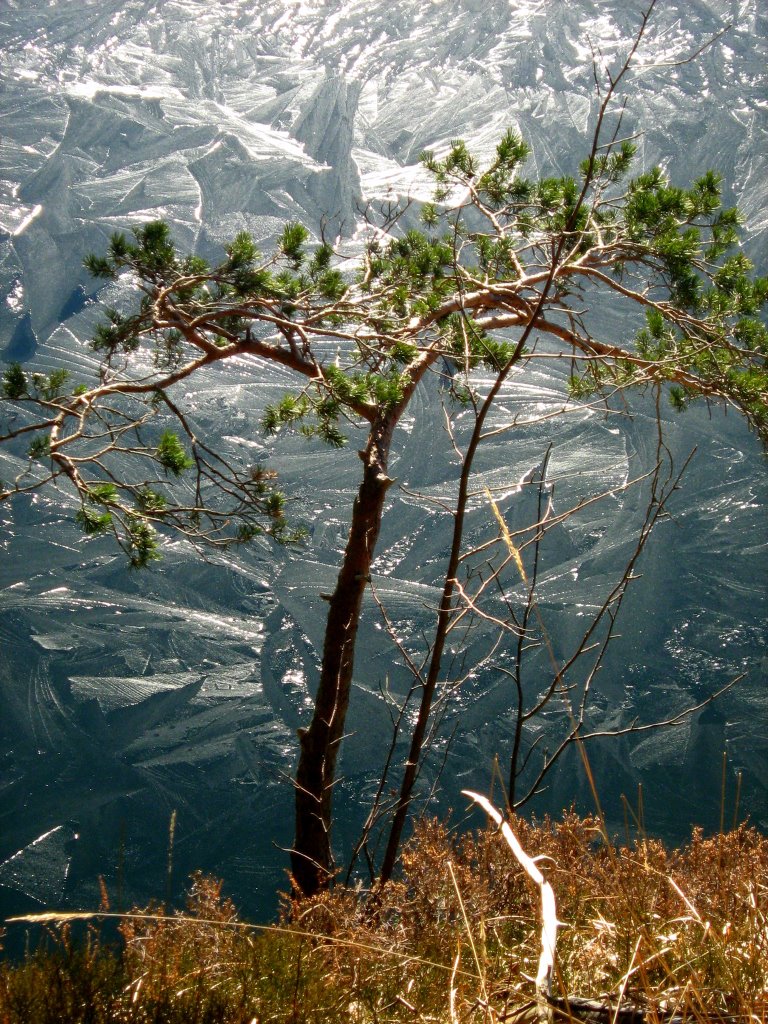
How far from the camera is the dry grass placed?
0.97 meters

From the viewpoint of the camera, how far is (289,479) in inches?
189

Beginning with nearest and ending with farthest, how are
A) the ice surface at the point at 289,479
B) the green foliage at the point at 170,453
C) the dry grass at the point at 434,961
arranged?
1. the dry grass at the point at 434,961
2. the green foliage at the point at 170,453
3. the ice surface at the point at 289,479

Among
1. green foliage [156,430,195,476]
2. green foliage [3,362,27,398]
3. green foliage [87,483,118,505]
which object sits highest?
green foliage [3,362,27,398]

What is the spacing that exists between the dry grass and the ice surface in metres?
1.67

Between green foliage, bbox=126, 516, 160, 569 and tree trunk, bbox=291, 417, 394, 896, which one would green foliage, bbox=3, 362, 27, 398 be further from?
tree trunk, bbox=291, 417, 394, 896

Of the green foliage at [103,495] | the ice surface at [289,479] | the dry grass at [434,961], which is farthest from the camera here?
the ice surface at [289,479]

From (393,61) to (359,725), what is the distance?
437 cm

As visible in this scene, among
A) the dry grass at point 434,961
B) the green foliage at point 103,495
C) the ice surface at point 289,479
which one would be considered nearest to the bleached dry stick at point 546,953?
the dry grass at point 434,961

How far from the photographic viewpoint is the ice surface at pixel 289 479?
4117 mm

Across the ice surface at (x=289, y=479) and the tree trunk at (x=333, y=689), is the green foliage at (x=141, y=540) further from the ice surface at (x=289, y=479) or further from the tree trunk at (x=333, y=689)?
the ice surface at (x=289, y=479)

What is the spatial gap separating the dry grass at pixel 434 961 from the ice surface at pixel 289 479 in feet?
5.49

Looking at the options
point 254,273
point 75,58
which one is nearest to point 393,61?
point 75,58

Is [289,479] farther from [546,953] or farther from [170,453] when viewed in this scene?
[546,953]

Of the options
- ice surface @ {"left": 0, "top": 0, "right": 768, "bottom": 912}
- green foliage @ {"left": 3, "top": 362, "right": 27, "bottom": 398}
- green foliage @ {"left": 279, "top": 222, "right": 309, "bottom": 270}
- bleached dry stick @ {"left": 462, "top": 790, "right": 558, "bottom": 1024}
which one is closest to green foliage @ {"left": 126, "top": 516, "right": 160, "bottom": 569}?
green foliage @ {"left": 3, "top": 362, "right": 27, "bottom": 398}
